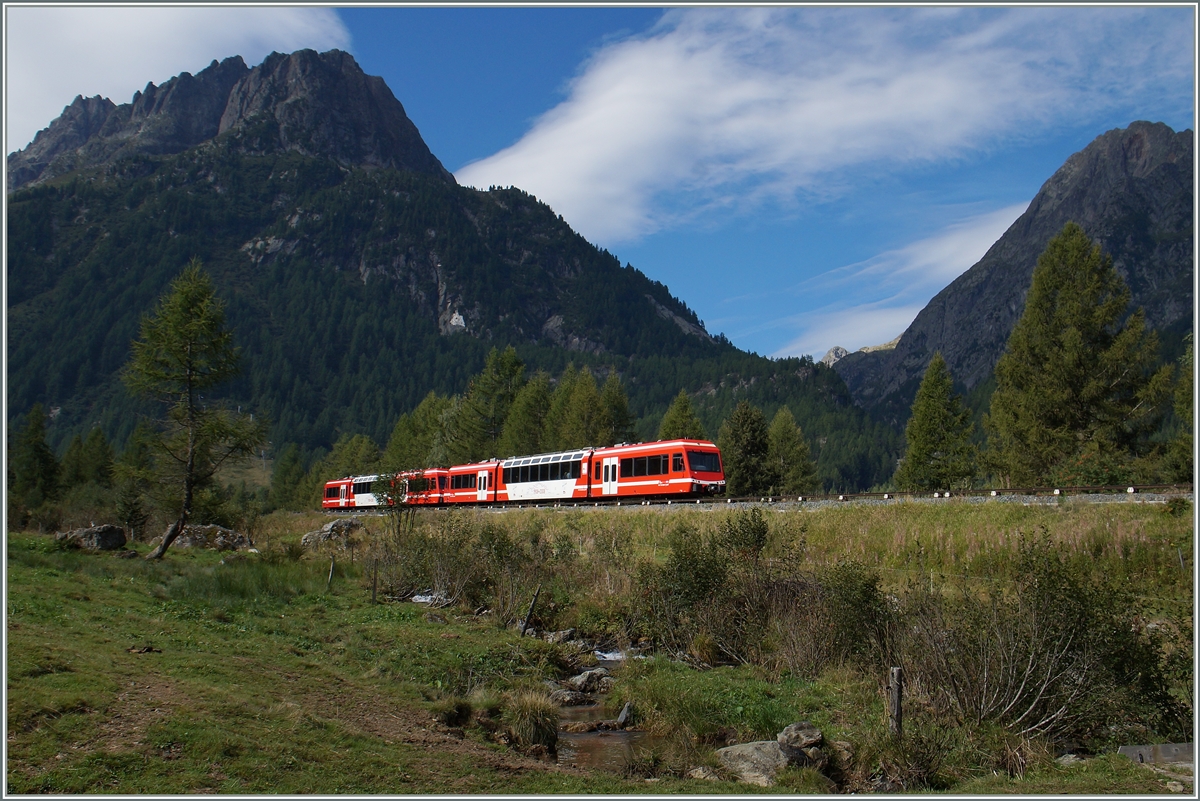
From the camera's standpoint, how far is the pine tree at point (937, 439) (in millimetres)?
52906

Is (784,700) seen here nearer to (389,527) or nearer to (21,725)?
(21,725)

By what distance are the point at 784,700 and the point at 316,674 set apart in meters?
9.10

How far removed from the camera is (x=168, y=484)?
30.4 metres

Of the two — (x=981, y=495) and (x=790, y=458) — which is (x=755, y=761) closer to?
(x=981, y=495)

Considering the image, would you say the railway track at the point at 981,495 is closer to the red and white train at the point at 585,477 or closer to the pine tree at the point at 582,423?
the red and white train at the point at 585,477

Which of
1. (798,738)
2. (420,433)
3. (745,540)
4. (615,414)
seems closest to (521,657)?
(745,540)

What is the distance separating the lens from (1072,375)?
38.0 m

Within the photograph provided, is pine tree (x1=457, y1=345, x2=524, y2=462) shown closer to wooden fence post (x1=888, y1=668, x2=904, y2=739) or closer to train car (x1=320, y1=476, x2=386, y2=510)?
train car (x1=320, y1=476, x2=386, y2=510)

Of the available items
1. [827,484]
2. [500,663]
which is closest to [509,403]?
[500,663]

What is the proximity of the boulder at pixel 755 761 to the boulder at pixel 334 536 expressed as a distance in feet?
88.4

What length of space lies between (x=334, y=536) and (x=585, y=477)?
1376 cm

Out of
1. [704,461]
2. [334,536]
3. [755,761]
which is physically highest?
[704,461]

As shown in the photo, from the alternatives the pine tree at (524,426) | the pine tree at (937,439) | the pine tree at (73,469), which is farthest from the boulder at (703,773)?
the pine tree at (73,469)

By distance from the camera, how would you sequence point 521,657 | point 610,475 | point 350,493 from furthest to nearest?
point 350,493 < point 610,475 < point 521,657
